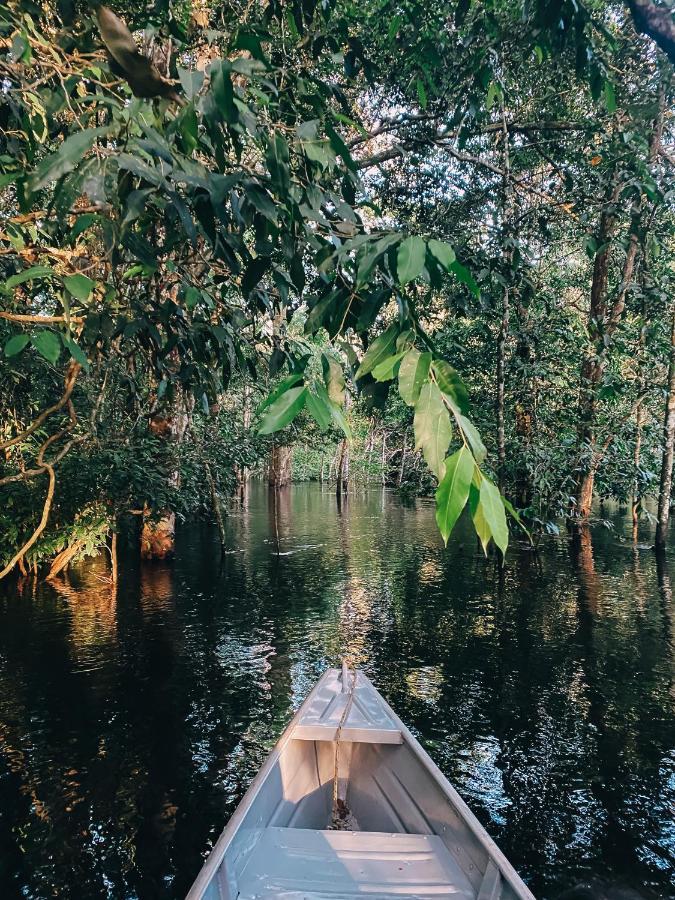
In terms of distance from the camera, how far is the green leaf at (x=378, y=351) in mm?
1565

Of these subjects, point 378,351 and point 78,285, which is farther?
point 78,285

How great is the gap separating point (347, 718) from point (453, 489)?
14.0 ft

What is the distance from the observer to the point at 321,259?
80.6 inches

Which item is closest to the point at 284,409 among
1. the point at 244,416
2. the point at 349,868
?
the point at 349,868

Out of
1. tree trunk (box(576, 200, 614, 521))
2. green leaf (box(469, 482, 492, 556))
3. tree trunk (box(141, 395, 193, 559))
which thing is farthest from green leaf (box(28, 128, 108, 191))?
tree trunk (box(141, 395, 193, 559))

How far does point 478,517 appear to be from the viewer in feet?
4.33

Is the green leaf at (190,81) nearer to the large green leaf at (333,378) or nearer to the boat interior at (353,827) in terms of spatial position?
the large green leaf at (333,378)

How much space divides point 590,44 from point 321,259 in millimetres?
2591

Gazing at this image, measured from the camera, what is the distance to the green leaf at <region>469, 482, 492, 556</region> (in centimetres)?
128

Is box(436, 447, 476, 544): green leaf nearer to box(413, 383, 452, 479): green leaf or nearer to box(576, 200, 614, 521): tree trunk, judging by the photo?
box(413, 383, 452, 479): green leaf

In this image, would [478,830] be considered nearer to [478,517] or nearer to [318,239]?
[478,517]


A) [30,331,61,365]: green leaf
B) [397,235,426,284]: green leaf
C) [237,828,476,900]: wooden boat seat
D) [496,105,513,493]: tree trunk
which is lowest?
[237,828,476,900]: wooden boat seat

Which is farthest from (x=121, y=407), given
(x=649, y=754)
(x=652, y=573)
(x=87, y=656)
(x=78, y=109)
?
(x=652, y=573)

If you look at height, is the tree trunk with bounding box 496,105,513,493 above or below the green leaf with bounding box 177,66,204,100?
above
